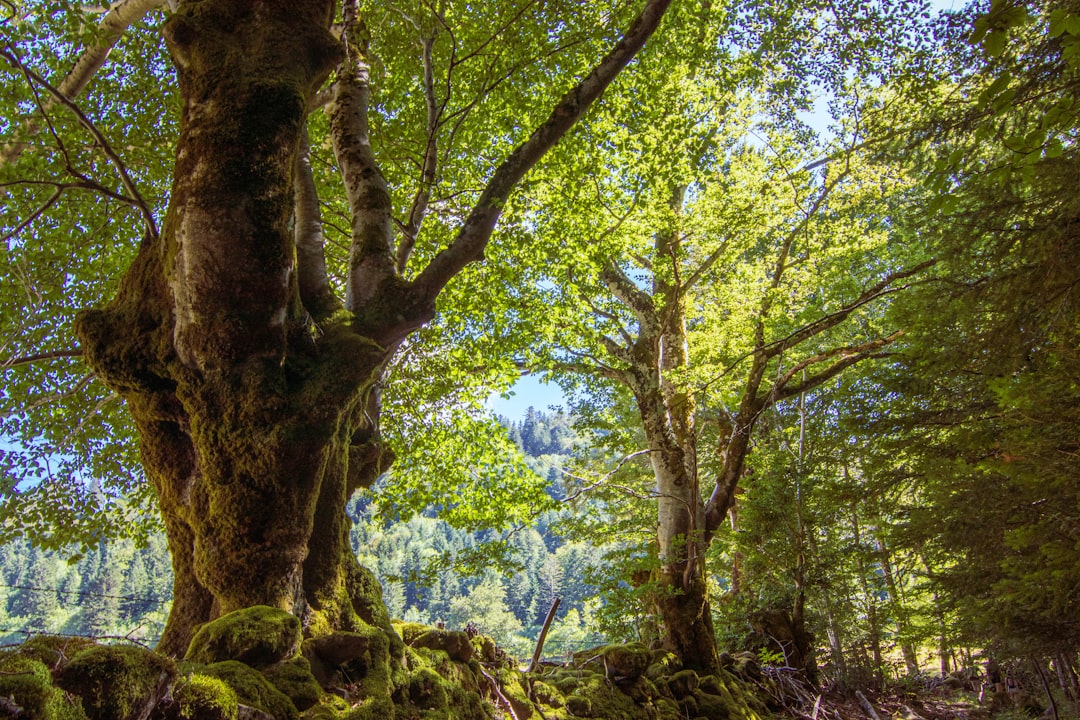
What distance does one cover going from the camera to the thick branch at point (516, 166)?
415 cm

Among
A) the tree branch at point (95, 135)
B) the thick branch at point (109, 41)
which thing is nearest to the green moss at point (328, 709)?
the tree branch at point (95, 135)

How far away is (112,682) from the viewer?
71.5 inches

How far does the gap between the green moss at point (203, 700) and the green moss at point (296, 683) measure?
52cm

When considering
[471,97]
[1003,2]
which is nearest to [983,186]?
[1003,2]

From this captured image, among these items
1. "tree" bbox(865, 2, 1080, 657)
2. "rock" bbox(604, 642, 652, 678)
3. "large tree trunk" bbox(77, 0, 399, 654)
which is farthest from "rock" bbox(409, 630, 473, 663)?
"tree" bbox(865, 2, 1080, 657)

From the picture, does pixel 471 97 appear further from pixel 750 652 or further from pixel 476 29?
pixel 750 652

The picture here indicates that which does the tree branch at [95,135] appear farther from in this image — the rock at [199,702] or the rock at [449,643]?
the rock at [449,643]

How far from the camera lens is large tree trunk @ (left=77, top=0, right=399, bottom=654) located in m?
3.31

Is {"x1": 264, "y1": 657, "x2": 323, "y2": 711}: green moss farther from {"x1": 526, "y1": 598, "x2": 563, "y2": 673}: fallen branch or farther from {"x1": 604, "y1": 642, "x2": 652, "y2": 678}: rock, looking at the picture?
{"x1": 604, "y1": 642, "x2": 652, "y2": 678}: rock

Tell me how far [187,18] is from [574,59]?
505 cm

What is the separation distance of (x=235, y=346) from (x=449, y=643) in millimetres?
2672

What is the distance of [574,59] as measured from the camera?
7.50 meters

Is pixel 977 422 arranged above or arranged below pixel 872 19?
below

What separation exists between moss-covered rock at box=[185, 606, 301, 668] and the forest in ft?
0.05
